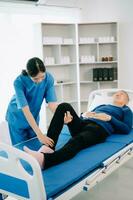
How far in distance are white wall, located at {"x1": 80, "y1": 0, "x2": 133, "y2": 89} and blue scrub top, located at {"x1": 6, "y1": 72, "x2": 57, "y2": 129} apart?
263cm

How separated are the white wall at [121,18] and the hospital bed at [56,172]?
8.63 ft

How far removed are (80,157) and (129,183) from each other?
0.91 m

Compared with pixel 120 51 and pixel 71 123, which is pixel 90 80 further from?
pixel 71 123

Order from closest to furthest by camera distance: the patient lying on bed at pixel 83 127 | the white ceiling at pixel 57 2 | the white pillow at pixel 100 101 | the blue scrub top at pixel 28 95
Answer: the patient lying on bed at pixel 83 127 < the blue scrub top at pixel 28 95 < the white pillow at pixel 100 101 < the white ceiling at pixel 57 2

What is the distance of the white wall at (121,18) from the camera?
472 centimetres

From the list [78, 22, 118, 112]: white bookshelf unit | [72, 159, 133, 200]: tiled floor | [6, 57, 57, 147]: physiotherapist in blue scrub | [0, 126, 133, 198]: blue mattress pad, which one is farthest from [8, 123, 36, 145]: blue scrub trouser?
[78, 22, 118, 112]: white bookshelf unit

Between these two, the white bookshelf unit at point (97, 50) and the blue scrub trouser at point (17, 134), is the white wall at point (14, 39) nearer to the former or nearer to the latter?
the white bookshelf unit at point (97, 50)

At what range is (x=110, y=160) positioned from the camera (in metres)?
2.10

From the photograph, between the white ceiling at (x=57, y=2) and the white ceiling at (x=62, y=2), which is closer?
the white ceiling at (x=57, y=2)

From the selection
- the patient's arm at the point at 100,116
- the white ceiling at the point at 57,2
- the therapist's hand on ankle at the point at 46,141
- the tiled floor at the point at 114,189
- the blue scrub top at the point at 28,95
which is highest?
the white ceiling at the point at 57,2

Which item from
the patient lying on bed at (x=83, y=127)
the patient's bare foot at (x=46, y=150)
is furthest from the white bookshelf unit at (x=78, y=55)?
the patient's bare foot at (x=46, y=150)

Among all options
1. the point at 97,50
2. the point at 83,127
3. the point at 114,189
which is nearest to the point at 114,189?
the point at 114,189

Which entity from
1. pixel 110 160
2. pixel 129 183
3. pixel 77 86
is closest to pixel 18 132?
pixel 110 160

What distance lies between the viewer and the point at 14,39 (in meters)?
4.18
